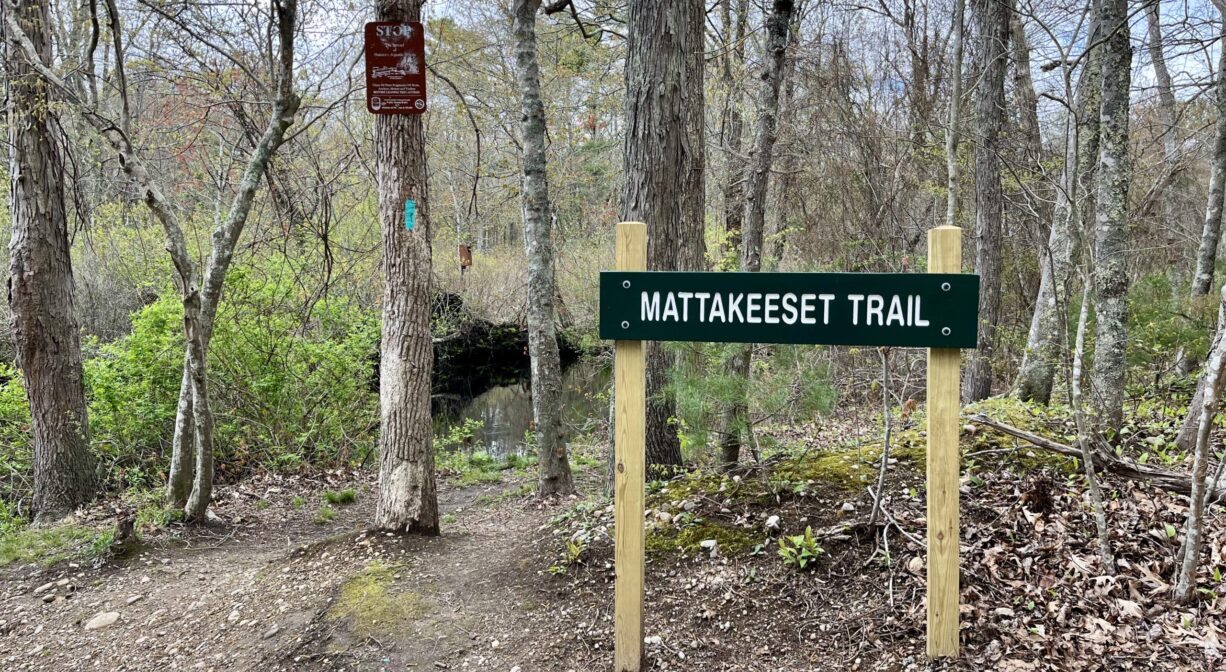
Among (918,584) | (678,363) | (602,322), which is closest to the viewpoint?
(602,322)

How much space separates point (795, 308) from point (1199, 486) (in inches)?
63.5

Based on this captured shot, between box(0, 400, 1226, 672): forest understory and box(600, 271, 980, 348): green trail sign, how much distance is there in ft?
4.04

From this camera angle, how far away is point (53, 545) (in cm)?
487

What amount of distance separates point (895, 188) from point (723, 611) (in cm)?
893

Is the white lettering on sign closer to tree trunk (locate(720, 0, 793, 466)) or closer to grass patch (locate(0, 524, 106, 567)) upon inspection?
tree trunk (locate(720, 0, 793, 466))

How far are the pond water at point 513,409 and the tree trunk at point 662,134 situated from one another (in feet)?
20.3

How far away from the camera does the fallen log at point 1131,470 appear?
10.5 ft

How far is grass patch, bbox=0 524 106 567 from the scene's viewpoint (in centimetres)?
454

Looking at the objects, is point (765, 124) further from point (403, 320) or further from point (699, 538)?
point (699, 538)

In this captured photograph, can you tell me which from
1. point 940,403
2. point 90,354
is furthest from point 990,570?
point 90,354

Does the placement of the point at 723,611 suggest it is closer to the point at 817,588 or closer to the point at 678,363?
the point at 817,588

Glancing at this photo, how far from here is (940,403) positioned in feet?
7.59

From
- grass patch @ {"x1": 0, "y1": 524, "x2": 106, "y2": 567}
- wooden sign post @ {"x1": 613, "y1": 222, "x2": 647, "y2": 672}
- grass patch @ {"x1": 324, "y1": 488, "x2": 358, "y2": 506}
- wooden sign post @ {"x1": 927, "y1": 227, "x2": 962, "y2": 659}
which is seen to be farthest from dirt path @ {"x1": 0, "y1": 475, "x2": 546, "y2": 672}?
grass patch @ {"x1": 324, "y1": 488, "x2": 358, "y2": 506}

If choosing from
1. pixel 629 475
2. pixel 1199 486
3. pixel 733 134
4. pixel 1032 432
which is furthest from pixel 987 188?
pixel 629 475
